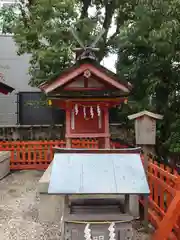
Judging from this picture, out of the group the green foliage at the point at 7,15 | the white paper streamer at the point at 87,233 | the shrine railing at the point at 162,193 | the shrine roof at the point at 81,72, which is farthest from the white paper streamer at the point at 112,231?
the green foliage at the point at 7,15

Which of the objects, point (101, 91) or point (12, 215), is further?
point (101, 91)

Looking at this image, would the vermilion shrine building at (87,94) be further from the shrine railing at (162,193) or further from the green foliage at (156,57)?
the green foliage at (156,57)

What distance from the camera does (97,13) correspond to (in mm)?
14602

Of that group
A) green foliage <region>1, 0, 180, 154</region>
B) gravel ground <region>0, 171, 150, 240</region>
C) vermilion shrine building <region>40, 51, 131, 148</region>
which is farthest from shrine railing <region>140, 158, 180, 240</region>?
green foliage <region>1, 0, 180, 154</region>

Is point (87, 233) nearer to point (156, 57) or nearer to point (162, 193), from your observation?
point (162, 193)

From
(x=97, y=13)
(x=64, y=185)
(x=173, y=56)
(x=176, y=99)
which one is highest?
(x=97, y=13)

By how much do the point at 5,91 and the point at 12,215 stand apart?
5.97 meters

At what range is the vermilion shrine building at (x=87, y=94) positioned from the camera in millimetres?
7879

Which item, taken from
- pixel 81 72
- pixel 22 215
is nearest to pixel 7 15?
pixel 81 72

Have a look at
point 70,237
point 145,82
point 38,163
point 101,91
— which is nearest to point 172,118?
point 145,82

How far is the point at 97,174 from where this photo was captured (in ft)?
14.4

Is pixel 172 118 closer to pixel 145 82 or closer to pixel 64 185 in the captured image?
pixel 145 82

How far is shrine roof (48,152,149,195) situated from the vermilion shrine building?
360cm

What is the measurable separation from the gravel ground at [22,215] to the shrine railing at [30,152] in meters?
2.24
